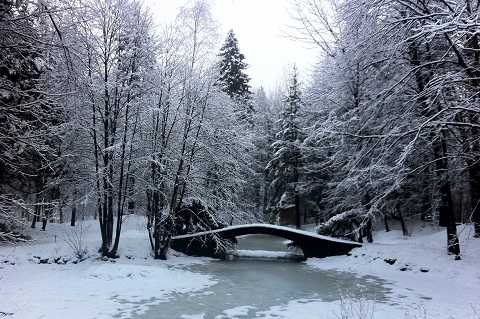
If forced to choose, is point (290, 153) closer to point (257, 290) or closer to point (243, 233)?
point (243, 233)

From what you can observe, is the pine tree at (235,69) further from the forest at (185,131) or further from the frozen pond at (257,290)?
the frozen pond at (257,290)

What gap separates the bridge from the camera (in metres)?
18.4

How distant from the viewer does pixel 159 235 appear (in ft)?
54.0

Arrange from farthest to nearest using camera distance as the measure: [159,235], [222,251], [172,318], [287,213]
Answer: [287,213], [222,251], [159,235], [172,318]

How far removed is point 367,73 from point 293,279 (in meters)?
8.30

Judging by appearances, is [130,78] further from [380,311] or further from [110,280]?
[380,311]

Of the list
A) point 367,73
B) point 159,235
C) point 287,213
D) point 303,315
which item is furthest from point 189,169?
point 287,213

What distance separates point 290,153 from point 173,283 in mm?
22636

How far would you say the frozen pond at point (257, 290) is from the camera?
878 cm

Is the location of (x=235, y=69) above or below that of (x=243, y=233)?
above

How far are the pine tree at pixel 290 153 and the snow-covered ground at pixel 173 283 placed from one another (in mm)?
15604

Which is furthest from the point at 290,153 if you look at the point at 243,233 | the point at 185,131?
the point at 185,131

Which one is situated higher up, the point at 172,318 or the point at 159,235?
the point at 159,235

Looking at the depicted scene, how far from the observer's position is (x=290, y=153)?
1300 inches
